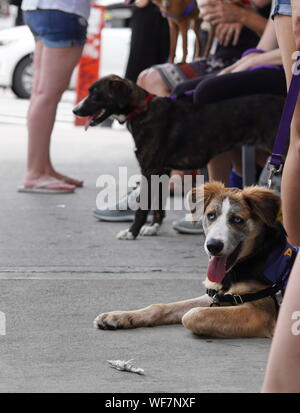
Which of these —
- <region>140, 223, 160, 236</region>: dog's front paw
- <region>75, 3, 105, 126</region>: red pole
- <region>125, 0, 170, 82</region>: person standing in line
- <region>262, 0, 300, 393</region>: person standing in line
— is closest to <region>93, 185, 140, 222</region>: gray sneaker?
<region>140, 223, 160, 236</region>: dog's front paw

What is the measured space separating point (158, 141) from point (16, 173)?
10.0 feet

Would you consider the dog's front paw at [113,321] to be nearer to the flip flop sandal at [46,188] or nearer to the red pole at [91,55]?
the flip flop sandal at [46,188]

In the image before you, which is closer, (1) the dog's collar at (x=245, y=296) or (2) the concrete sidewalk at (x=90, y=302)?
(2) the concrete sidewalk at (x=90, y=302)

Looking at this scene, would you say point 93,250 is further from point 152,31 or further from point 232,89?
point 152,31

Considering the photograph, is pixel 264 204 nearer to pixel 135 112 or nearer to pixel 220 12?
pixel 135 112

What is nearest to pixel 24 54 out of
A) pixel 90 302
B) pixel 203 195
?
pixel 90 302

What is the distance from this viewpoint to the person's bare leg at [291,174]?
2.84 meters

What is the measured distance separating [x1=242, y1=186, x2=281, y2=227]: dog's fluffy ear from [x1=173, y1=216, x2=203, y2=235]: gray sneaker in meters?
2.54

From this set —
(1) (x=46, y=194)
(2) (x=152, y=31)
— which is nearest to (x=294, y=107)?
(1) (x=46, y=194)

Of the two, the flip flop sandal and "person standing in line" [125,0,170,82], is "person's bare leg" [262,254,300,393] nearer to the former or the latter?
the flip flop sandal

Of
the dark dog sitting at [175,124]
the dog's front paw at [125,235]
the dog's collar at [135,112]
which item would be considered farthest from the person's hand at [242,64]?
the dog's front paw at [125,235]

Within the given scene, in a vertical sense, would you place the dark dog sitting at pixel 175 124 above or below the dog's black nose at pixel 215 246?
below

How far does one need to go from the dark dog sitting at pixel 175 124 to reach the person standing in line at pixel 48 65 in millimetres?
1336

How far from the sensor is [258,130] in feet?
23.6
